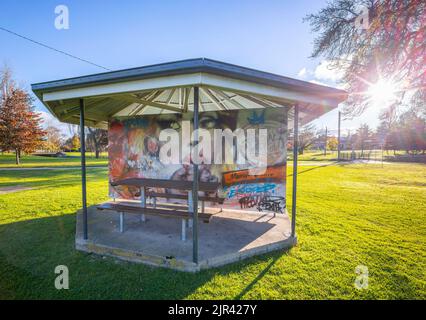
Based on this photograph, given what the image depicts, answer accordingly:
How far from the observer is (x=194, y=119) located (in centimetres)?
282

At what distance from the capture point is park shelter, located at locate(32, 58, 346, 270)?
276 cm

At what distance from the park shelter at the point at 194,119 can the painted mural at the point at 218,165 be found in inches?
1.2

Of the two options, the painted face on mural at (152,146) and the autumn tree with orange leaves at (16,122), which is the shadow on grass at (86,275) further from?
the autumn tree with orange leaves at (16,122)

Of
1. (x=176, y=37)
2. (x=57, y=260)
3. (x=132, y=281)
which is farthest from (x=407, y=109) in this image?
(x=57, y=260)

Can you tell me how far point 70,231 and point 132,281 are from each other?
2.71 m

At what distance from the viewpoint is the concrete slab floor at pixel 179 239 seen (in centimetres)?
323

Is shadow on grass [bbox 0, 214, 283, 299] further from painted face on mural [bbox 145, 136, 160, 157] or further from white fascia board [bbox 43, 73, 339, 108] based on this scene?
painted face on mural [bbox 145, 136, 160, 157]
